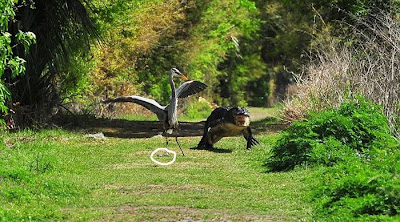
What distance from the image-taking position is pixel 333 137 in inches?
599

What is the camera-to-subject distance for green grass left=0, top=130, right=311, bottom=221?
420 inches

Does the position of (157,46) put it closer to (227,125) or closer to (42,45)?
(42,45)

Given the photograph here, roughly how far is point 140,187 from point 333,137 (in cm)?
389

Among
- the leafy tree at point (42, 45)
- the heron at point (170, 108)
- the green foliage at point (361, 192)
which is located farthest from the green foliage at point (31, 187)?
the leafy tree at point (42, 45)

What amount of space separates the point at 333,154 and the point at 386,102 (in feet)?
8.31

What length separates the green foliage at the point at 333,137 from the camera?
14594mm

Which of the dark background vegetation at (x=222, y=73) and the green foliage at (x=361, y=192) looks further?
the dark background vegetation at (x=222, y=73)

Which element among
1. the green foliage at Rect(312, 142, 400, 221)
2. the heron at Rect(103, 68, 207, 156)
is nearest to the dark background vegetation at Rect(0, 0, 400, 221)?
the green foliage at Rect(312, 142, 400, 221)

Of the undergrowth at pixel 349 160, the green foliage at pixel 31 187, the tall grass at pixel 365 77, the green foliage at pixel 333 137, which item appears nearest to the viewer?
the undergrowth at pixel 349 160

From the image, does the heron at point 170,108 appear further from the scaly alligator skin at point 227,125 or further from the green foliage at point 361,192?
the green foliage at point 361,192

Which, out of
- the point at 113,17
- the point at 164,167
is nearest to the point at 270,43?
the point at 113,17

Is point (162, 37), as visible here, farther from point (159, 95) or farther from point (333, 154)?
point (333, 154)

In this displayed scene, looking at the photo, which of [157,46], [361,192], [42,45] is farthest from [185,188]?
[157,46]

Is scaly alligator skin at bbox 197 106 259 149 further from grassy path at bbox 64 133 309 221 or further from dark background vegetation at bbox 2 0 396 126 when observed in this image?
dark background vegetation at bbox 2 0 396 126
